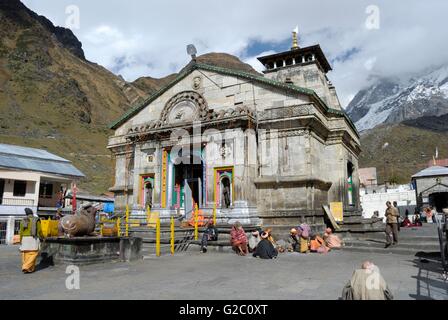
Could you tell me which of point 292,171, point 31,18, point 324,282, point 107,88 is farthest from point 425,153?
point 31,18

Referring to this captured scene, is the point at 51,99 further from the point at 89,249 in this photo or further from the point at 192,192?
the point at 89,249

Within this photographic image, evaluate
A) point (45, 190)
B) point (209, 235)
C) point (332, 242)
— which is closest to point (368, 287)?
point (332, 242)

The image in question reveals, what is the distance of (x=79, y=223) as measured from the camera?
13156 mm

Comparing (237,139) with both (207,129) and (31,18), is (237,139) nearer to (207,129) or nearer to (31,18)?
(207,129)

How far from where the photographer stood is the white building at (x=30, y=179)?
30906mm

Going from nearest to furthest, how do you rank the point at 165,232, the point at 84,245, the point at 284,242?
the point at 84,245 → the point at 284,242 → the point at 165,232

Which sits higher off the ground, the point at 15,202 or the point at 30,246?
the point at 15,202

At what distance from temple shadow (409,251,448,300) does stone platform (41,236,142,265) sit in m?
9.31

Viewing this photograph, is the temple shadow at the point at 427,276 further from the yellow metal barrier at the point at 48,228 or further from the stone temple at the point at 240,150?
the yellow metal barrier at the point at 48,228

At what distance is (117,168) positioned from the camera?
28203 mm

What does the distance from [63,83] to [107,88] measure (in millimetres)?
37711

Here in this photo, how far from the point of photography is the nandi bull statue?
1295 centimetres

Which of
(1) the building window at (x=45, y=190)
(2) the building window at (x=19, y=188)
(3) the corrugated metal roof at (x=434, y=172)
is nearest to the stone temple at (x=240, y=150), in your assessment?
(2) the building window at (x=19, y=188)

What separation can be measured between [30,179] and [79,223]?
22.5 m
